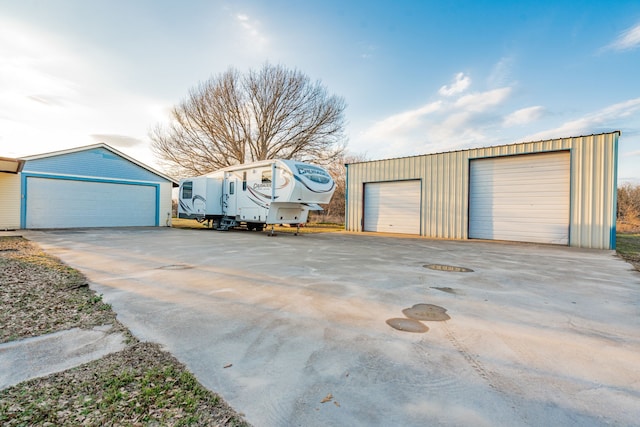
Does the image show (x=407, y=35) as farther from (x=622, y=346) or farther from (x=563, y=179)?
(x=622, y=346)

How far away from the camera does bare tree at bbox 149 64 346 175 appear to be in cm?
2239

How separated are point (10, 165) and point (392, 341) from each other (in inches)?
687

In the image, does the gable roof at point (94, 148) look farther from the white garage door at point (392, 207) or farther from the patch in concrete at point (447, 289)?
the patch in concrete at point (447, 289)

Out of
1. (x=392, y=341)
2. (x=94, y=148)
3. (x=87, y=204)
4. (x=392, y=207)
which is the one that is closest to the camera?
(x=392, y=341)

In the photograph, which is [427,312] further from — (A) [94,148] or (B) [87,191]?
(A) [94,148]

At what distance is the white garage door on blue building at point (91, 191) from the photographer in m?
14.8

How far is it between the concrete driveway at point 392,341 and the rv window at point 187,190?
38.0 ft

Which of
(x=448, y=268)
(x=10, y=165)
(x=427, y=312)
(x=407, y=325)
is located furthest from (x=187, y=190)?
(x=407, y=325)

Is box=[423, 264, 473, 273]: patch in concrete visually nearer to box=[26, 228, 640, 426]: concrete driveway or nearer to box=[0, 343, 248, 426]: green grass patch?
box=[26, 228, 640, 426]: concrete driveway

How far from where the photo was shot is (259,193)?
44.0ft

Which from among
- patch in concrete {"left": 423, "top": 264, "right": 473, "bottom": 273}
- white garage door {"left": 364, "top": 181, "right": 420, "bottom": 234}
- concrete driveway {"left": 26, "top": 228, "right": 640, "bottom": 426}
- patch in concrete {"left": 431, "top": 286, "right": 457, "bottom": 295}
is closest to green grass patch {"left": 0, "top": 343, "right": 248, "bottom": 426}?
concrete driveway {"left": 26, "top": 228, "right": 640, "bottom": 426}

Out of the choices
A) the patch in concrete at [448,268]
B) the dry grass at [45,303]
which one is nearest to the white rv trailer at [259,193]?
the patch in concrete at [448,268]

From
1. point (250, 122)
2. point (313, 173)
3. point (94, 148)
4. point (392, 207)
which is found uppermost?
point (250, 122)

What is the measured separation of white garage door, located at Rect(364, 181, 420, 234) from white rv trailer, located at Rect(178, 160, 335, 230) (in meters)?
3.99
